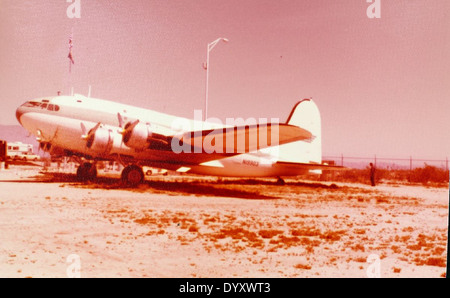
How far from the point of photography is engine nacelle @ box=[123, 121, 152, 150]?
1504cm

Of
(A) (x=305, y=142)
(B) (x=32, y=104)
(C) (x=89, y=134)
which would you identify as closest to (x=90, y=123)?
(C) (x=89, y=134)

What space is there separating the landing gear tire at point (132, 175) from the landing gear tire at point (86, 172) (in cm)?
320

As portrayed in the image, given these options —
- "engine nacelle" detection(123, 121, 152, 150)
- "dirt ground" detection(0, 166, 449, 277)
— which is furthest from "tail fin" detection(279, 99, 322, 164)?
"dirt ground" detection(0, 166, 449, 277)

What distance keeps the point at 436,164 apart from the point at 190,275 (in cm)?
3926

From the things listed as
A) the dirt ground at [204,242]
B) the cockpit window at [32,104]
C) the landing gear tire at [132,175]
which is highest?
the cockpit window at [32,104]

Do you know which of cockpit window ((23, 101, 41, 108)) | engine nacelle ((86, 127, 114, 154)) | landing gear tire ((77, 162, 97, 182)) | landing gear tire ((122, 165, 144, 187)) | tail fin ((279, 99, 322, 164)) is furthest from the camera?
tail fin ((279, 99, 322, 164))

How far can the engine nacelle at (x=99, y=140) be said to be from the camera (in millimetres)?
15250

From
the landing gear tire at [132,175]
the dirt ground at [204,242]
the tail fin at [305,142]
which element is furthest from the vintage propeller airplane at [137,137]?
the dirt ground at [204,242]

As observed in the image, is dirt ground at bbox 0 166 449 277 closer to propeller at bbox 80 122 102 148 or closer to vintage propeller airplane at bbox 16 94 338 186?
propeller at bbox 80 122 102 148

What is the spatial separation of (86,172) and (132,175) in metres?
3.96

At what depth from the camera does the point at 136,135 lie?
15047 mm

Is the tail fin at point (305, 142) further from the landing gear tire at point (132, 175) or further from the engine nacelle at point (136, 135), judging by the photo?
the engine nacelle at point (136, 135)

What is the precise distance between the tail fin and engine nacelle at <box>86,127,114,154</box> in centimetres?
1060
